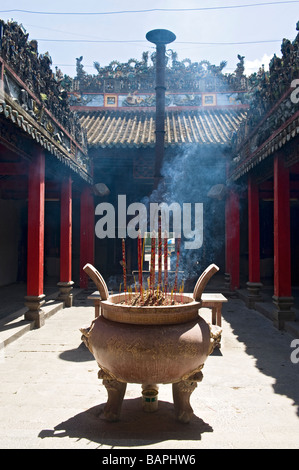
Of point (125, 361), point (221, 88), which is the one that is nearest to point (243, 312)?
point (125, 361)

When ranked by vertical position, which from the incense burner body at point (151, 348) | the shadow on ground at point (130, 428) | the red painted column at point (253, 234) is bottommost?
the shadow on ground at point (130, 428)

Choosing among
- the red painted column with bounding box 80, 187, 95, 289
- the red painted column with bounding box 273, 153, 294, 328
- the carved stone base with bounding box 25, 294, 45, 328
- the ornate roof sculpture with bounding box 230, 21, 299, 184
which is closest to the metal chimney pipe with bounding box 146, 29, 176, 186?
the ornate roof sculpture with bounding box 230, 21, 299, 184

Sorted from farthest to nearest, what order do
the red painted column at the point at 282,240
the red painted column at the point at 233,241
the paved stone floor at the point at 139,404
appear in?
the red painted column at the point at 233,241 → the red painted column at the point at 282,240 → the paved stone floor at the point at 139,404

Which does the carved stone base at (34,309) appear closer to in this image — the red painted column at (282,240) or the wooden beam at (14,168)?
the wooden beam at (14,168)

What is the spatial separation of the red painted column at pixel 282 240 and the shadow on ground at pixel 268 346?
1.62 ft

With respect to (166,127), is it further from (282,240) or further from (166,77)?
(282,240)

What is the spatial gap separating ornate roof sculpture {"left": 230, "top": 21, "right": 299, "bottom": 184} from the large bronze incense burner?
3.12 metres

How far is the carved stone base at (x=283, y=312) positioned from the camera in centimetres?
595

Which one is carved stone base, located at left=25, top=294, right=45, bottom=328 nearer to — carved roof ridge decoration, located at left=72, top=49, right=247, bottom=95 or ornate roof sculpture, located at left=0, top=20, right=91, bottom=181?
ornate roof sculpture, located at left=0, top=20, right=91, bottom=181

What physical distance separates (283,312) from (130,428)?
4.10 m

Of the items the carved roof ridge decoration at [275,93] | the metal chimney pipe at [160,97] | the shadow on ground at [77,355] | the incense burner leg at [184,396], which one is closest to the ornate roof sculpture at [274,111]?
the carved roof ridge decoration at [275,93]

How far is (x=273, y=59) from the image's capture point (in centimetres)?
598
